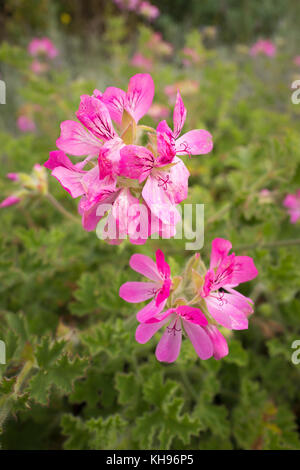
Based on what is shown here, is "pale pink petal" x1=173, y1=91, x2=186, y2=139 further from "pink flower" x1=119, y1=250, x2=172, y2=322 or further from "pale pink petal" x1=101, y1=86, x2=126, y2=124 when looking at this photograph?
"pink flower" x1=119, y1=250, x2=172, y2=322

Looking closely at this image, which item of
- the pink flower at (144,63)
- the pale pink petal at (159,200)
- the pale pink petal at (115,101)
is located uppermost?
the pink flower at (144,63)

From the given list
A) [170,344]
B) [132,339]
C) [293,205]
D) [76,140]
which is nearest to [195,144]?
[76,140]

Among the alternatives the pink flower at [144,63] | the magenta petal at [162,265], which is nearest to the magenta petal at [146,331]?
the magenta petal at [162,265]

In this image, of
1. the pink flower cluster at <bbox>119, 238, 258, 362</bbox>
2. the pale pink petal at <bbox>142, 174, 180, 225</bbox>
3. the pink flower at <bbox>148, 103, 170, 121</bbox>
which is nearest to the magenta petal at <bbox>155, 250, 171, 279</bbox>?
the pink flower cluster at <bbox>119, 238, 258, 362</bbox>

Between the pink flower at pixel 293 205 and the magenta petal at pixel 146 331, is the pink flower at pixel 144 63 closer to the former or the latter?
the pink flower at pixel 293 205

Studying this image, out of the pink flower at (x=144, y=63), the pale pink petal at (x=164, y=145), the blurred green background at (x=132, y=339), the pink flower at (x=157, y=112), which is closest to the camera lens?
the pale pink petal at (x=164, y=145)
